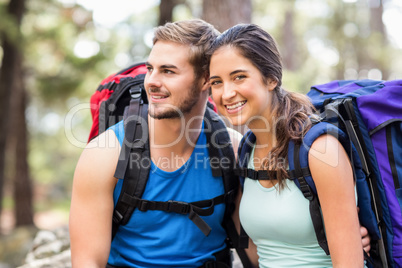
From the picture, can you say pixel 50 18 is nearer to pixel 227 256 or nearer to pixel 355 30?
pixel 227 256

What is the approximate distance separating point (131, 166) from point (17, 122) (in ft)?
33.7

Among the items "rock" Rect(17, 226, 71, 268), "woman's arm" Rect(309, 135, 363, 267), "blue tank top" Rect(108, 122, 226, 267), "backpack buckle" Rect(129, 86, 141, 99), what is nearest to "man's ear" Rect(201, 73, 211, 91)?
"backpack buckle" Rect(129, 86, 141, 99)

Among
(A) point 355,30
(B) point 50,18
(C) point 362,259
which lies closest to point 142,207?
(C) point 362,259

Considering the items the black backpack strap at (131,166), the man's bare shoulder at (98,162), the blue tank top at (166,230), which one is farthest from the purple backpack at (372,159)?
the man's bare shoulder at (98,162)

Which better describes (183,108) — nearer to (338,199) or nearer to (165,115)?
(165,115)

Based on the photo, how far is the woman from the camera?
2.14 meters

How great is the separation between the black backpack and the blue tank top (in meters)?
0.06

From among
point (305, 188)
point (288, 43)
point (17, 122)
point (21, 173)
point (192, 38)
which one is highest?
point (288, 43)

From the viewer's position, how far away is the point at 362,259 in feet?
7.12

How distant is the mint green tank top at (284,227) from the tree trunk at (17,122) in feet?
27.2

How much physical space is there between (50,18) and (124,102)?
902 cm

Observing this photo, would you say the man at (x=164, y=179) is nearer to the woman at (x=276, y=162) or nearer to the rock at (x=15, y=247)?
the woman at (x=276, y=162)

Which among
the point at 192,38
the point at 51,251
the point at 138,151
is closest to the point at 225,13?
the point at 192,38

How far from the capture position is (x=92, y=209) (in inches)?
99.7
